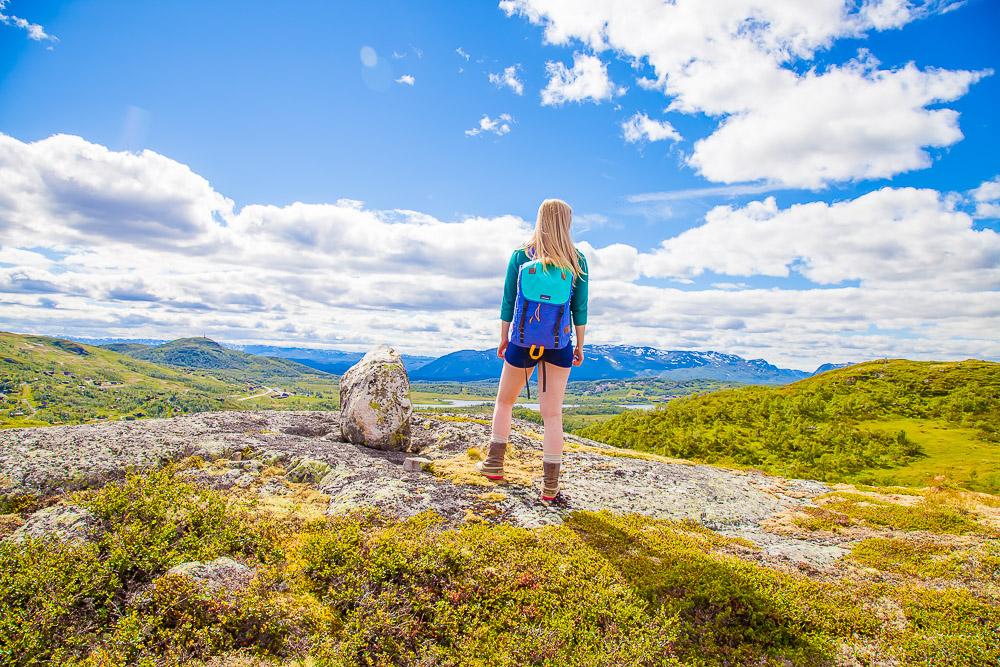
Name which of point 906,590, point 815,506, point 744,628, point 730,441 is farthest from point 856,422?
point 744,628

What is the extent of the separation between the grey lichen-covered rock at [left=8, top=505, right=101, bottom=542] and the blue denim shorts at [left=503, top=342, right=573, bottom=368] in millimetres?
6718

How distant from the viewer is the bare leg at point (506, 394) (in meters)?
9.03

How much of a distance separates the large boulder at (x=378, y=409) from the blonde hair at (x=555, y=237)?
6842mm

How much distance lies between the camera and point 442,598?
560 centimetres

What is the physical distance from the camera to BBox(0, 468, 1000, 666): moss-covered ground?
471 cm

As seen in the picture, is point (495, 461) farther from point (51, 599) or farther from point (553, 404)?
point (51, 599)

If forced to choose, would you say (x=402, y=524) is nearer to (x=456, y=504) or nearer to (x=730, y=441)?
(x=456, y=504)

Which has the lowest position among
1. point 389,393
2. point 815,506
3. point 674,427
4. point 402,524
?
point 674,427

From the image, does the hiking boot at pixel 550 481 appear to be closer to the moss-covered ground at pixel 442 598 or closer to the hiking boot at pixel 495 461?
the hiking boot at pixel 495 461

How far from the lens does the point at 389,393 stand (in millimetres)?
13367

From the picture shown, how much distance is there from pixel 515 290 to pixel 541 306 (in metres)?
0.76

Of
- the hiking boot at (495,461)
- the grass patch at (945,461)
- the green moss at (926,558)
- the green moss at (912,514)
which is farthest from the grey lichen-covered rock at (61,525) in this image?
the grass patch at (945,461)

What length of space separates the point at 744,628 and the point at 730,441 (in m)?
29.5

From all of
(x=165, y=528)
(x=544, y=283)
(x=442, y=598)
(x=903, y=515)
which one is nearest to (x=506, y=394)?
(x=544, y=283)
